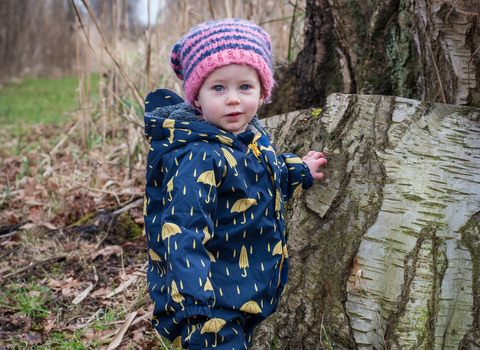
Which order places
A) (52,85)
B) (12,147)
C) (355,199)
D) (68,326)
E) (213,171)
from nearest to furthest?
(213,171) < (355,199) < (68,326) < (12,147) < (52,85)

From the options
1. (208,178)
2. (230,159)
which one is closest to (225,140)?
(230,159)

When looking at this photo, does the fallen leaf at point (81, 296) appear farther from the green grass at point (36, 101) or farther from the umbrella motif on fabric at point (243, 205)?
the green grass at point (36, 101)

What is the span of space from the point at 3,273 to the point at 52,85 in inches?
390

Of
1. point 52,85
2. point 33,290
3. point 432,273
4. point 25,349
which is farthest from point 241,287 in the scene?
point 52,85

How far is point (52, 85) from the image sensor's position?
37.0 ft

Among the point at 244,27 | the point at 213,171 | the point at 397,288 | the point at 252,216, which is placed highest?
the point at 244,27

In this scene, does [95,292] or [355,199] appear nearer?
[355,199]

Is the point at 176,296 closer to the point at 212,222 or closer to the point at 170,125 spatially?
the point at 212,222

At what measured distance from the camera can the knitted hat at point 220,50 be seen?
1393mm

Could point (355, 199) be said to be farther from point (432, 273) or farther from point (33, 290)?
point (33, 290)

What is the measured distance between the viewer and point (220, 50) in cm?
139

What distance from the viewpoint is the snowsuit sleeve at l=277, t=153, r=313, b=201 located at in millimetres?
1655

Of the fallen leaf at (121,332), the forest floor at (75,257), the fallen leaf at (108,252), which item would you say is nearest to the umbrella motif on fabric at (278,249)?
the forest floor at (75,257)

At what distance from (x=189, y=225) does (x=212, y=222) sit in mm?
99
